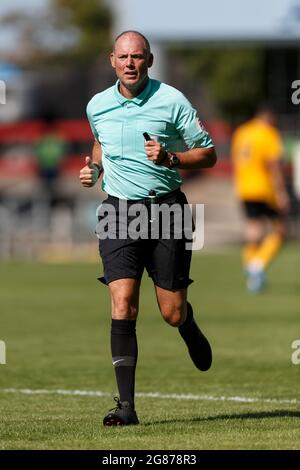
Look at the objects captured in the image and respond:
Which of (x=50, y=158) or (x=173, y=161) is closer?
(x=173, y=161)

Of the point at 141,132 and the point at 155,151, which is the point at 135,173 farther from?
the point at 155,151

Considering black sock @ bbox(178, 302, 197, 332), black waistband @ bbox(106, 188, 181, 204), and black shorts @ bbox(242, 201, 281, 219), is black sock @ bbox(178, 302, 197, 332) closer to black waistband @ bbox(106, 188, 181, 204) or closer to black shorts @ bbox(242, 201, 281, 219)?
black waistband @ bbox(106, 188, 181, 204)

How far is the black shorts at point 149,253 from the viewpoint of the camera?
9086 mm

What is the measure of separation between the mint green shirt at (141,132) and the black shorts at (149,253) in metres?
0.09

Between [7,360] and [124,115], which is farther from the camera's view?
[7,360]

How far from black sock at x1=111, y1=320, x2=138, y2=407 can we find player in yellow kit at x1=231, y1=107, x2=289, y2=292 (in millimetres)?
12796

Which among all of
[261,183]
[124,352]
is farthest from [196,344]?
[261,183]

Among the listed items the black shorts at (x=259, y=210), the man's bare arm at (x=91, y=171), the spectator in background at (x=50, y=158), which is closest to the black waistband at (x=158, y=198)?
the man's bare arm at (x=91, y=171)

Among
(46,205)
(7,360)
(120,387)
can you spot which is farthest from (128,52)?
(46,205)

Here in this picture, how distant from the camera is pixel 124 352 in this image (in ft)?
29.8

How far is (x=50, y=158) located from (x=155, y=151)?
28691 millimetres

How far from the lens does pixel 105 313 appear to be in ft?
61.9

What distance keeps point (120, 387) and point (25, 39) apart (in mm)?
77528
